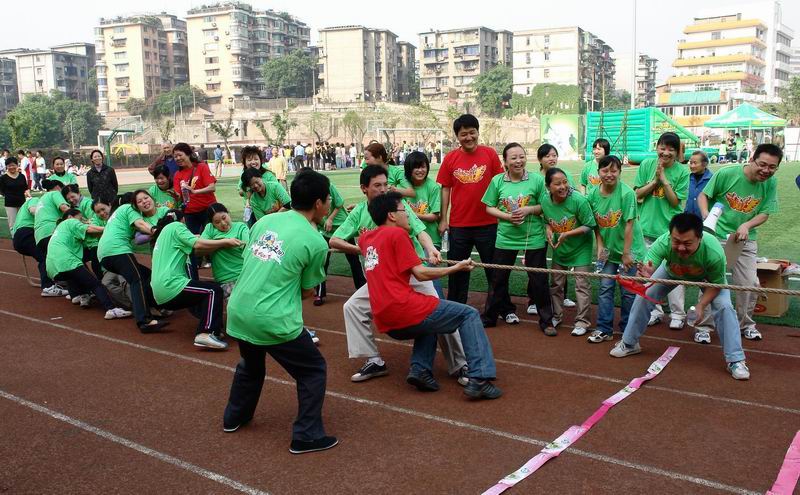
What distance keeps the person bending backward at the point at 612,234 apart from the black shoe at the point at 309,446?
10.6 ft

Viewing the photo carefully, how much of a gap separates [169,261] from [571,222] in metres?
3.94

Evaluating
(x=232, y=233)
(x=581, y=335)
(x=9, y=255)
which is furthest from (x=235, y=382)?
(x=9, y=255)

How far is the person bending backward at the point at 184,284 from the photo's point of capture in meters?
6.93

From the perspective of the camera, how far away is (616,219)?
22.5 feet

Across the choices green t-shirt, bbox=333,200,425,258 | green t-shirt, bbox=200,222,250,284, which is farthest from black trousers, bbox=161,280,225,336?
green t-shirt, bbox=333,200,425,258

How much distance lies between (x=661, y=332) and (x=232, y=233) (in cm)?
447

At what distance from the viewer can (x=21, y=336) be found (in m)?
7.59

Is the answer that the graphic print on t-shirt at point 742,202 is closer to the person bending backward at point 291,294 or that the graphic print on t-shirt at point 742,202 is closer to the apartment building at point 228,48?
the person bending backward at point 291,294

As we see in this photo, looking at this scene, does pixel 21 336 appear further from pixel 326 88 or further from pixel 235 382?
pixel 326 88

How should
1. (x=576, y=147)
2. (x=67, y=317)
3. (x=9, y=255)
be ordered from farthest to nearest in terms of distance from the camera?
1. (x=576, y=147)
2. (x=9, y=255)
3. (x=67, y=317)

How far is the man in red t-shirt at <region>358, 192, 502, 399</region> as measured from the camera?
16.6ft

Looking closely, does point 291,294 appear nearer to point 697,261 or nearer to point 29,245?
point 697,261

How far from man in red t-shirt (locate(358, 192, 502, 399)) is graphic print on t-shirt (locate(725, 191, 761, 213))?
3.08m

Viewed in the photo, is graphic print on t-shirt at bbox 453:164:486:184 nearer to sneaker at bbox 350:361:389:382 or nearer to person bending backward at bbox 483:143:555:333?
person bending backward at bbox 483:143:555:333
